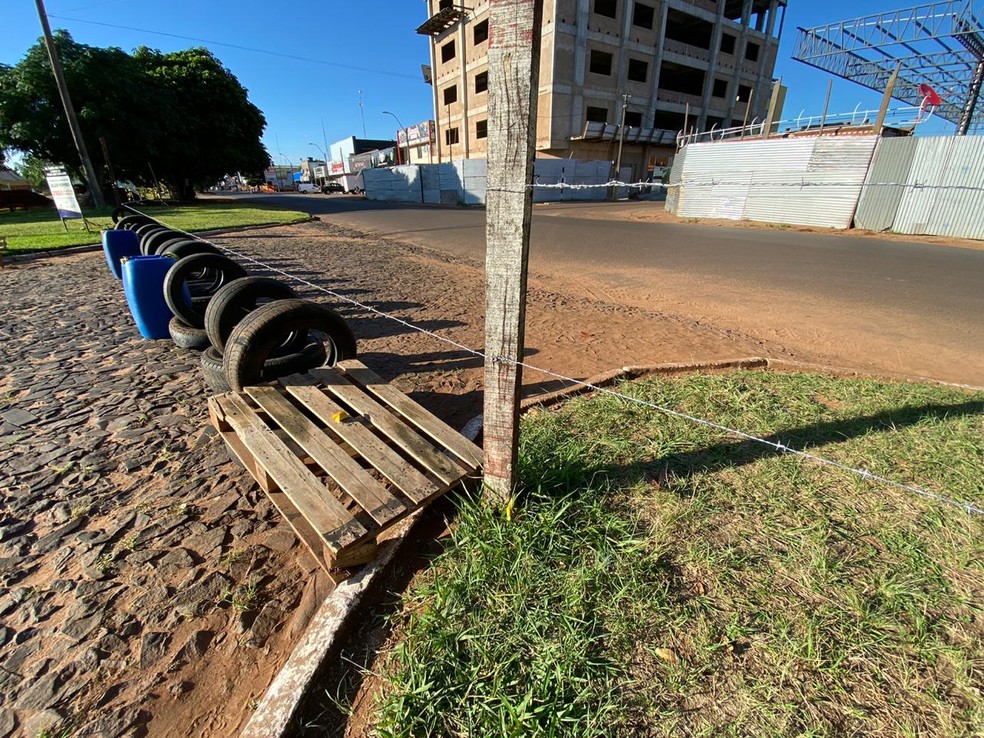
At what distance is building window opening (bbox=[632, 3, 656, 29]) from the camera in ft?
119

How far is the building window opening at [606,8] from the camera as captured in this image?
3559cm

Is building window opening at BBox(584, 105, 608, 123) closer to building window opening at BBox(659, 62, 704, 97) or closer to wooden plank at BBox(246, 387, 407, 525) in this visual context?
building window opening at BBox(659, 62, 704, 97)

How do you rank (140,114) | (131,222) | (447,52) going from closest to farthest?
(131,222) < (140,114) < (447,52)

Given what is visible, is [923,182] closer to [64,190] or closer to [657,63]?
[64,190]

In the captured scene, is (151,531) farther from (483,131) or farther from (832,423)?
(483,131)

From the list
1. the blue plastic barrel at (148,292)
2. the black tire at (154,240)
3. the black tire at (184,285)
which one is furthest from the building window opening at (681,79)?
the blue plastic barrel at (148,292)

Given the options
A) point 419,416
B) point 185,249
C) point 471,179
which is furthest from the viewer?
point 471,179

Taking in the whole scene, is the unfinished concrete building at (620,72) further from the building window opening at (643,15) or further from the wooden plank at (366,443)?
the wooden plank at (366,443)

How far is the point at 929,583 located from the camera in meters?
1.94

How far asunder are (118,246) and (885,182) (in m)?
21.2

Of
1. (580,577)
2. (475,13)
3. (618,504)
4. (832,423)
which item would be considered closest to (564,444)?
(618,504)

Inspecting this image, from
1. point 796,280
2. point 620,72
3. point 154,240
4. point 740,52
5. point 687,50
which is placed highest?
point 740,52

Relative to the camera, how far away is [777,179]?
17.3 m

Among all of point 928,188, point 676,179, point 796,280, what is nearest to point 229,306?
point 796,280
